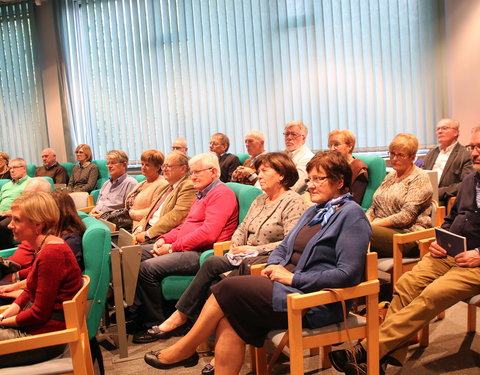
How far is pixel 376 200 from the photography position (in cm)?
363

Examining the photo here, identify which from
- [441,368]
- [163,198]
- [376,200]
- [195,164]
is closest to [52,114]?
[163,198]

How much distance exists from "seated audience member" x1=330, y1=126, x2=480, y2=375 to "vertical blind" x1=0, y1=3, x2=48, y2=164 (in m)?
7.02

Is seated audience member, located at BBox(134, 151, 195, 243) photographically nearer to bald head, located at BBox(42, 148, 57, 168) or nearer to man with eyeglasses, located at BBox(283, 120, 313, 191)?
man with eyeglasses, located at BBox(283, 120, 313, 191)

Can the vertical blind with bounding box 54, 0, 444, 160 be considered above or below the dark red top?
above

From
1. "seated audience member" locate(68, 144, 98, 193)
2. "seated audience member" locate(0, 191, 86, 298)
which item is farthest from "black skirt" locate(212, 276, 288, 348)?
"seated audience member" locate(68, 144, 98, 193)

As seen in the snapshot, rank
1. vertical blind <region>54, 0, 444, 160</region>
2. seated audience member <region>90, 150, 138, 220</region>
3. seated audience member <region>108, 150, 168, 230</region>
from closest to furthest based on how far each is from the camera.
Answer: seated audience member <region>108, 150, 168, 230</region> < seated audience member <region>90, 150, 138, 220</region> < vertical blind <region>54, 0, 444, 160</region>

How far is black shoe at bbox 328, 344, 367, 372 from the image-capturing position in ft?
7.79

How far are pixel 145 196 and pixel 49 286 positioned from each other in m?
2.33

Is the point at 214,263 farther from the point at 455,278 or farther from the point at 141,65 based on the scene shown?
→ the point at 141,65

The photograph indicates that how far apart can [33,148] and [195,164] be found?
571 cm

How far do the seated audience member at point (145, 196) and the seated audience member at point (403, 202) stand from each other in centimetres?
186

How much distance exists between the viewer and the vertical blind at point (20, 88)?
26.9 ft

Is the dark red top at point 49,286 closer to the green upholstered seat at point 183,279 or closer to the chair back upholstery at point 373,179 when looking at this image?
the green upholstered seat at point 183,279

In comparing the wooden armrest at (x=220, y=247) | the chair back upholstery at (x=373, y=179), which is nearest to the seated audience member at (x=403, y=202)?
the chair back upholstery at (x=373, y=179)
